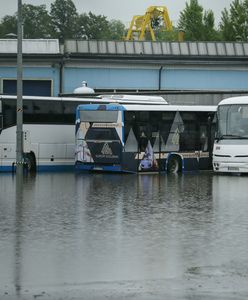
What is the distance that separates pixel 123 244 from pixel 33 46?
45.9 m

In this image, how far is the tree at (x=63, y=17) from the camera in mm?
149250

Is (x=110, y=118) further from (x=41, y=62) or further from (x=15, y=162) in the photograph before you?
(x=41, y=62)

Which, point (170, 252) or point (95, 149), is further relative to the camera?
point (95, 149)

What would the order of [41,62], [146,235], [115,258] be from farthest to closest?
[41,62] < [146,235] < [115,258]

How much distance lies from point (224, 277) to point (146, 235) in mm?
4085

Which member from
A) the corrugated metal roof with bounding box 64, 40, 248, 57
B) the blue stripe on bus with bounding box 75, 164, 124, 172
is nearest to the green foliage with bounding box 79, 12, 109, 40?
the corrugated metal roof with bounding box 64, 40, 248, 57

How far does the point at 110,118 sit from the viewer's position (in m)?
35.5

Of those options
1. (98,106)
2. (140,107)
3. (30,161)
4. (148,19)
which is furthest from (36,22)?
(140,107)

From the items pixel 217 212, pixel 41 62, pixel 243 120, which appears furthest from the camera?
pixel 41 62

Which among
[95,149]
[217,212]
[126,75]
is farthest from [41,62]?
[217,212]

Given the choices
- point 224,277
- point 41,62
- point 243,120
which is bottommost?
point 224,277

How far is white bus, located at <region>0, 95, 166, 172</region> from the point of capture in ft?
120

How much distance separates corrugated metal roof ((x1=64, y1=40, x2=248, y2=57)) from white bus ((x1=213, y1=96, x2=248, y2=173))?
74.4 feet

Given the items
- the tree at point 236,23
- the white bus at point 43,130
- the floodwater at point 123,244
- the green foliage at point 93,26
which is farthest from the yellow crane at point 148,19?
the floodwater at point 123,244
